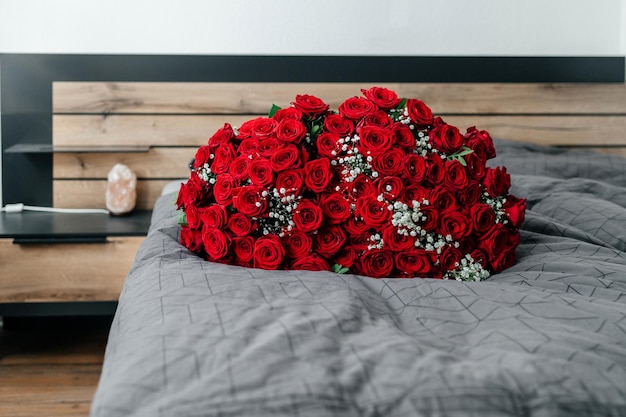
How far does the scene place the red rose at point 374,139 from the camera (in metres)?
1.21

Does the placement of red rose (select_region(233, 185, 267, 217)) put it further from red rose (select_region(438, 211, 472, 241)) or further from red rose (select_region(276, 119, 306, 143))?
red rose (select_region(438, 211, 472, 241))

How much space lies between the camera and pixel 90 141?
2.55 m

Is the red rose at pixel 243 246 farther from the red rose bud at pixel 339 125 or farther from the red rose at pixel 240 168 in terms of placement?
the red rose bud at pixel 339 125

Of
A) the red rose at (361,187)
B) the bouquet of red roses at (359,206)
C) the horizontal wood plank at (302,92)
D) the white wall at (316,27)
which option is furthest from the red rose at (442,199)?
the white wall at (316,27)

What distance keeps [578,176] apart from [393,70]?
806 mm

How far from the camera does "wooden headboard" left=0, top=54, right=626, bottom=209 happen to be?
8.33 feet

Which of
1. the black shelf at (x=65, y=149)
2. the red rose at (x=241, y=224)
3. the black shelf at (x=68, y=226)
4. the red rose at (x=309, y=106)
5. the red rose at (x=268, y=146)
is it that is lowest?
the black shelf at (x=68, y=226)

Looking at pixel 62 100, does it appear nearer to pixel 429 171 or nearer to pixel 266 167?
pixel 266 167

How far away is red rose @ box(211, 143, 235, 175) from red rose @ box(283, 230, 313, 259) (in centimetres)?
18

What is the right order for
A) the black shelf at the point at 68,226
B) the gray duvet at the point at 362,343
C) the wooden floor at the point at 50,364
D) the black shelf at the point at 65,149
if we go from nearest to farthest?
1. the gray duvet at the point at 362,343
2. the wooden floor at the point at 50,364
3. the black shelf at the point at 68,226
4. the black shelf at the point at 65,149

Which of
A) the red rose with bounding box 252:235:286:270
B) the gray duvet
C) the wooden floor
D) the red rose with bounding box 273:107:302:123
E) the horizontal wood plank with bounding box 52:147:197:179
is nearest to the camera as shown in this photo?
the gray duvet

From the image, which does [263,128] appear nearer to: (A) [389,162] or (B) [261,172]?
(B) [261,172]

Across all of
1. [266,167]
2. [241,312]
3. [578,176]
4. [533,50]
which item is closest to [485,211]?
[266,167]

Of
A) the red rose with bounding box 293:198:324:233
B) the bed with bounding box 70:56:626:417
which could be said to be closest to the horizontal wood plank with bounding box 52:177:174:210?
the bed with bounding box 70:56:626:417
